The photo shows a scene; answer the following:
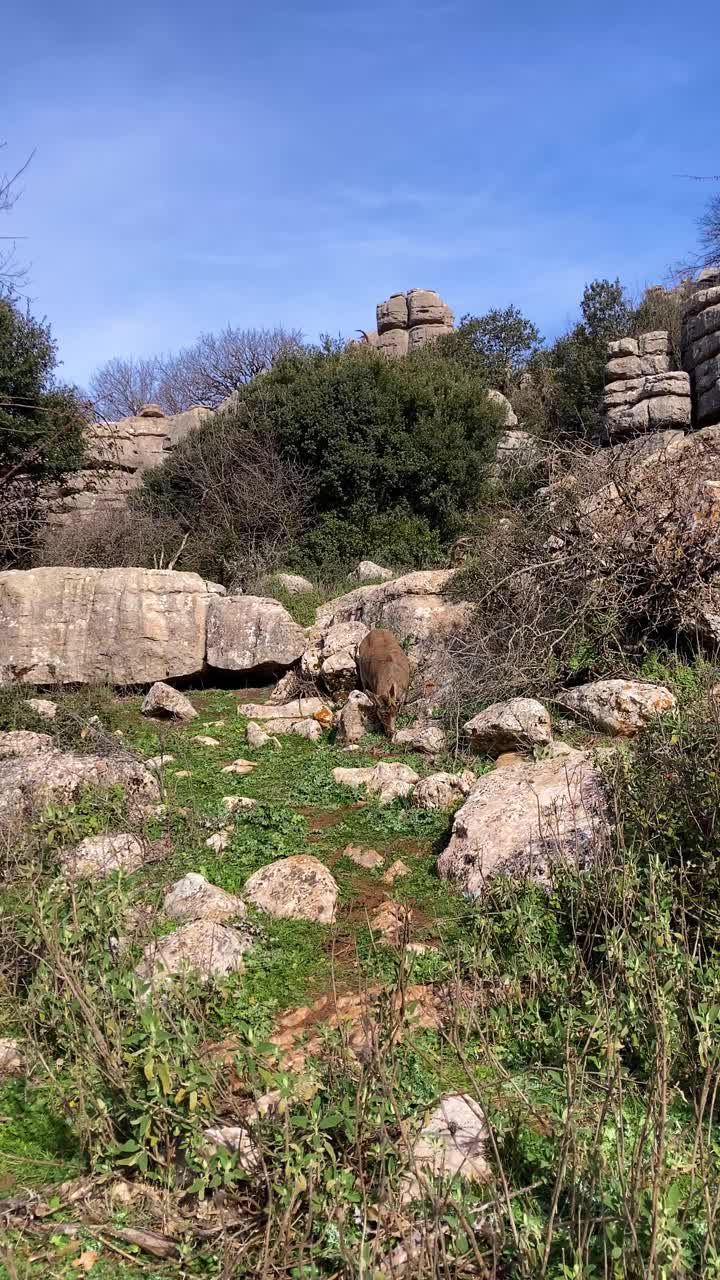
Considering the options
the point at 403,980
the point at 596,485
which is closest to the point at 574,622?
the point at 596,485

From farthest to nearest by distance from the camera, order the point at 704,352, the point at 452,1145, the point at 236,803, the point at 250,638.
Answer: the point at 704,352 < the point at 250,638 < the point at 236,803 < the point at 452,1145

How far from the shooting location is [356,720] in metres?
8.10

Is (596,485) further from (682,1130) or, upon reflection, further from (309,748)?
(682,1130)

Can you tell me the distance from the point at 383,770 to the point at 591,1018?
388 cm

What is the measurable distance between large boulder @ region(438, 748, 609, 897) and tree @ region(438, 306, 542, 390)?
1855cm

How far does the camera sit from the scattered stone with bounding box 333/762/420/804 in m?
6.54

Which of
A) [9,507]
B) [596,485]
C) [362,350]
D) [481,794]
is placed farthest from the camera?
[362,350]

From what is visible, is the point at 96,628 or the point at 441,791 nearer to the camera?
the point at 441,791

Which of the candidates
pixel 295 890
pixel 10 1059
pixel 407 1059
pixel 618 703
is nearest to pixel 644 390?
pixel 618 703

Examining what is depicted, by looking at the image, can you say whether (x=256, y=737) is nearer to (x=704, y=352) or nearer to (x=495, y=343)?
(x=704, y=352)

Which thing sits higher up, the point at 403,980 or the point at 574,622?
the point at 574,622

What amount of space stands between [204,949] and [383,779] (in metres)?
2.67

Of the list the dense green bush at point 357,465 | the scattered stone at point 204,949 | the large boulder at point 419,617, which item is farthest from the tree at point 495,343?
the scattered stone at point 204,949

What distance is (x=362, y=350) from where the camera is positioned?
17766mm
